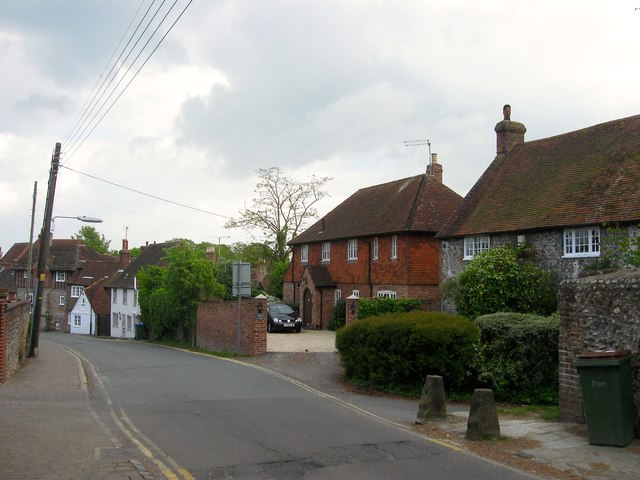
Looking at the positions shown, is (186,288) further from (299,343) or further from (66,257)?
(66,257)

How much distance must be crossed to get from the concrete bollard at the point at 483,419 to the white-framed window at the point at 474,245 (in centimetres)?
1727

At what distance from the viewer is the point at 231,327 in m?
24.6

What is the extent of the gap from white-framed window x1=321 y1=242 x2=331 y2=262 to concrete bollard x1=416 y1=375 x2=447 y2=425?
2726 cm

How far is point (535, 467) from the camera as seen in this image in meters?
7.96

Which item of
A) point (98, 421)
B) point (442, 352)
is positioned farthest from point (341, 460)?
point (442, 352)

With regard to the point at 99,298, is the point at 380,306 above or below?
below

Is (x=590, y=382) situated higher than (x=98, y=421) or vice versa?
(x=590, y=382)

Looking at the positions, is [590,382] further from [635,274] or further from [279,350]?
[279,350]

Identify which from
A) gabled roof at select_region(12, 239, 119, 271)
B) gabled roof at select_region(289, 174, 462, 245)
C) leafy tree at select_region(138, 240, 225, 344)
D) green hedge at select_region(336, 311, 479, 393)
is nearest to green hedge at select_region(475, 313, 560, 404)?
green hedge at select_region(336, 311, 479, 393)

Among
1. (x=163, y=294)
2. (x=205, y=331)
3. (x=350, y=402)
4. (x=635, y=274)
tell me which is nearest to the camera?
(x=635, y=274)

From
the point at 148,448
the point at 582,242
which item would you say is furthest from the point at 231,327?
the point at 148,448

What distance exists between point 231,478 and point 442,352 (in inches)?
300

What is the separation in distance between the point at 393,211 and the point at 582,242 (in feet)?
43.2

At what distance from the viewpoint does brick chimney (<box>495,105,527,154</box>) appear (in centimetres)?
3036
